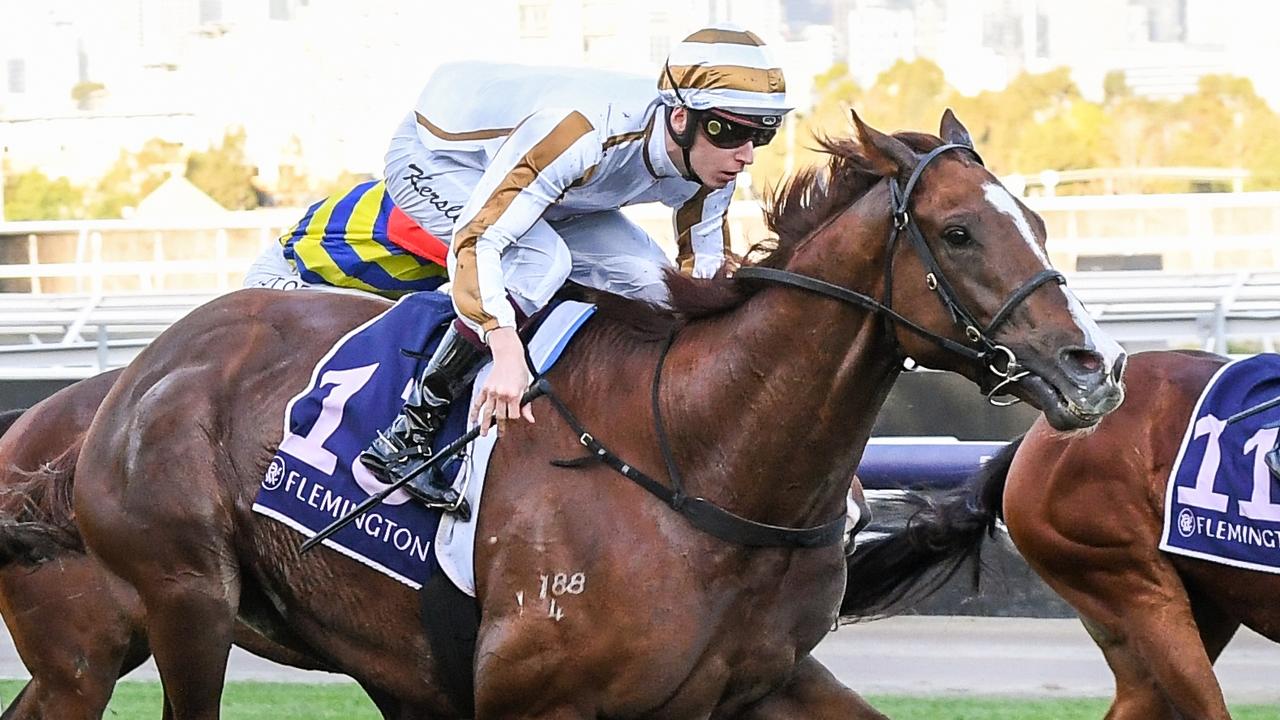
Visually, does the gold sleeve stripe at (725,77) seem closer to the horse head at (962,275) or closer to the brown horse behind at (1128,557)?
the horse head at (962,275)

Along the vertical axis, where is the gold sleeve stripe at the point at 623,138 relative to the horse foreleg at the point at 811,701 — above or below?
above

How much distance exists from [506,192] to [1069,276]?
1045 centimetres

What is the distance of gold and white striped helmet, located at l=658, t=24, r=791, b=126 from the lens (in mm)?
3418

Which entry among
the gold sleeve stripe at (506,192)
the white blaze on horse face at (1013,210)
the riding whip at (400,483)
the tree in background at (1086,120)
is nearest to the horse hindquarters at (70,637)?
the riding whip at (400,483)

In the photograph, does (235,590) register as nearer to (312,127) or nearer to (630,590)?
(630,590)

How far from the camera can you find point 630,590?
3338 mm

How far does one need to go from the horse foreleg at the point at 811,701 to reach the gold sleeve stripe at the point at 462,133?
131 centimetres

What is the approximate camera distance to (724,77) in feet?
11.2

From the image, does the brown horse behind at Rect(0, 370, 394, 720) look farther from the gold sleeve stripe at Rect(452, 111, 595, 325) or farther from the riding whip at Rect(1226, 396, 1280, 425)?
the riding whip at Rect(1226, 396, 1280, 425)

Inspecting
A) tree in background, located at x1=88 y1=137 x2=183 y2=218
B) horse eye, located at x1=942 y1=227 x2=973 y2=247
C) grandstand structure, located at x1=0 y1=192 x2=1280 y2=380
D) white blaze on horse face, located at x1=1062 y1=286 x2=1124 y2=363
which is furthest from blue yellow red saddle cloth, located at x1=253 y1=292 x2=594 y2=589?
tree in background, located at x1=88 y1=137 x2=183 y2=218

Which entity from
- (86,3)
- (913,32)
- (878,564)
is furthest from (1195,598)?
(86,3)

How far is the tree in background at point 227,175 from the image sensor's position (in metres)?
27.0

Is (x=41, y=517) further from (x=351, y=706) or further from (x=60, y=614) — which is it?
(x=351, y=706)

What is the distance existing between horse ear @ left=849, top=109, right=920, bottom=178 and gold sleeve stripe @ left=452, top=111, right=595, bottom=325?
56 cm
